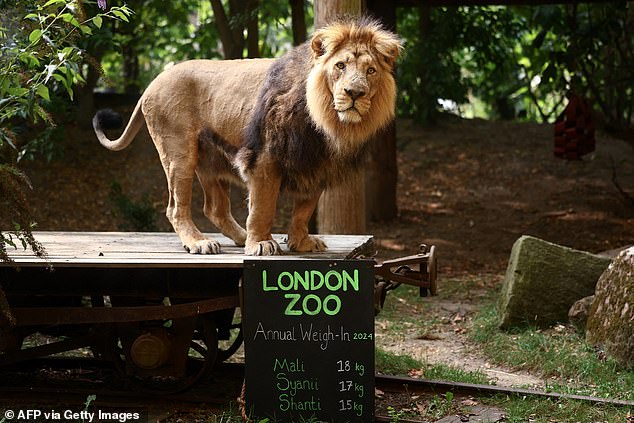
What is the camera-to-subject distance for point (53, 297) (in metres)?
5.20

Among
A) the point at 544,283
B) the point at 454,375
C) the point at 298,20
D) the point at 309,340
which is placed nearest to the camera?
the point at 309,340

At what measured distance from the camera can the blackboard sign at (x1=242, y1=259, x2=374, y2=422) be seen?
436 centimetres

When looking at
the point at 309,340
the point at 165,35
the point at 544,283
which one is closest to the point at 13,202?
the point at 309,340

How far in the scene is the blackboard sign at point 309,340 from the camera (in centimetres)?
436

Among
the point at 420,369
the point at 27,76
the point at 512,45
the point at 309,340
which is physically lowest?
the point at 420,369

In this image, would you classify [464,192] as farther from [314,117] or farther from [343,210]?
[314,117]

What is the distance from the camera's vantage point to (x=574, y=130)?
31.8 ft

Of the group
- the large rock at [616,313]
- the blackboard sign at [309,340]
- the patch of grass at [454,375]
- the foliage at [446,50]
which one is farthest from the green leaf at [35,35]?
the foliage at [446,50]

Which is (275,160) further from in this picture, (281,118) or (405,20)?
(405,20)

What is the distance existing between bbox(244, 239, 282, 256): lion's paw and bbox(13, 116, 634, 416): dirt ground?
344cm

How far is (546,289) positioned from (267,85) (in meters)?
2.88

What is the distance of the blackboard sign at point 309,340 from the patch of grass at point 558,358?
1.42 metres

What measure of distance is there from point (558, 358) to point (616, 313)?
1.57ft

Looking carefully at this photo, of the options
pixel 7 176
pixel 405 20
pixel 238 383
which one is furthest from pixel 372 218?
pixel 7 176
